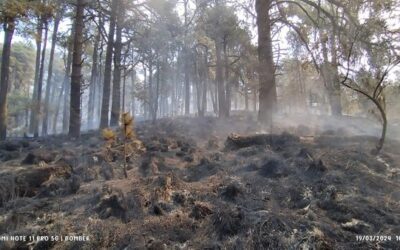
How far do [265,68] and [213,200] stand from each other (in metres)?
7.35

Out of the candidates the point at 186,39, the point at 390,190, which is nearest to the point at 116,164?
the point at 390,190

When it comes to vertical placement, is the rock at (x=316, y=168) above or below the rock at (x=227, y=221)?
above

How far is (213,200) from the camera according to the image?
4.64 meters

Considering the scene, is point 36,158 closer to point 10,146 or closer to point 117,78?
point 10,146

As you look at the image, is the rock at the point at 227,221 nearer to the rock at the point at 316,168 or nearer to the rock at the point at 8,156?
the rock at the point at 316,168

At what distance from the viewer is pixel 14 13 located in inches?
319

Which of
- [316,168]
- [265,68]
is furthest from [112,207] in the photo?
[265,68]

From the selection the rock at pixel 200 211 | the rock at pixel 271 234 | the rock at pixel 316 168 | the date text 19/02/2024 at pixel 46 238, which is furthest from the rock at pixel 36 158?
the rock at pixel 316 168

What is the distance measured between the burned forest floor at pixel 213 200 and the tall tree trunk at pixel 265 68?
403cm

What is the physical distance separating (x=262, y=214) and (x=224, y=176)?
1.76 m

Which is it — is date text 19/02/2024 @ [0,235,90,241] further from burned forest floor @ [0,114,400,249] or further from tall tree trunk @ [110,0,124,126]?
tall tree trunk @ [110,0,124,126]

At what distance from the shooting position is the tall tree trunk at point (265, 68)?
11117 millimetres

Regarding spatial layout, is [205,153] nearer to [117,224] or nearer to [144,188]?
[144,188]

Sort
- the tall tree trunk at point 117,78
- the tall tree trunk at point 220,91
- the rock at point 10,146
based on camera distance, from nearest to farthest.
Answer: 1. the rock at point 10,146
2. the tall tree trunk at point 117,78
3. the tall tree trunk at point 220,91
